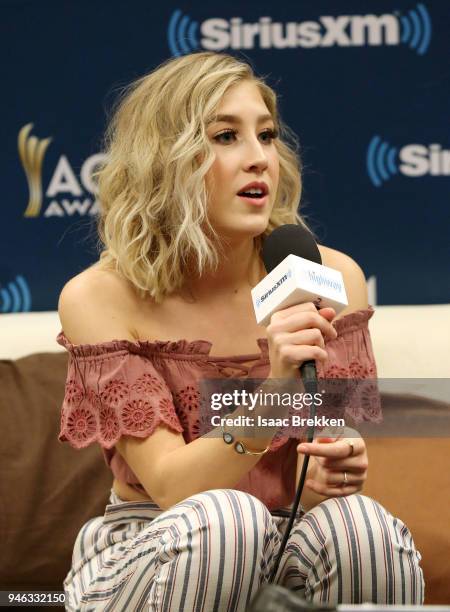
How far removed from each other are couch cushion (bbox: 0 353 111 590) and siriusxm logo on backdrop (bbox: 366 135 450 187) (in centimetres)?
94

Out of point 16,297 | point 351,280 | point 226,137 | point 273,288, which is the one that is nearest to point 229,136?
point 226,137

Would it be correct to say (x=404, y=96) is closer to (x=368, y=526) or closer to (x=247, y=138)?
(x=247, y=138)

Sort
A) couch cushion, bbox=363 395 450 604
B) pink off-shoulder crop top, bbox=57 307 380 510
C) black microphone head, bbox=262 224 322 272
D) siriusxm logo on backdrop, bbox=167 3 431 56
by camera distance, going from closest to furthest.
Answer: black microphone head, bbox=262 224 322 272, pink off-shoulder crop top, bbox=57 307 380 510, couch cushion, bbox=363 395 450 604, siriusxm logo on backdrop, bbox=167 3 431 56

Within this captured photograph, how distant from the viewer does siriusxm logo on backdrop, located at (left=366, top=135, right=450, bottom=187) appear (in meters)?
2.79

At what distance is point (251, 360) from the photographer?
5.89ft

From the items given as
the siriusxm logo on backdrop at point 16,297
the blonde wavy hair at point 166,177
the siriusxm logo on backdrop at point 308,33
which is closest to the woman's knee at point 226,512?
the blonde wavy hair at point 166,177

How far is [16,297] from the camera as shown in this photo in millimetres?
2857

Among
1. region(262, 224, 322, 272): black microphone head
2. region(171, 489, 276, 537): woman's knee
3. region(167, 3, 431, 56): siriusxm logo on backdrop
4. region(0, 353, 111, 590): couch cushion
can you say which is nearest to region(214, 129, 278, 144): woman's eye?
region(262, 224, 322, 272): black microphone head

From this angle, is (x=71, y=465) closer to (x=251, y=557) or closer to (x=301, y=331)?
(x=251, y=557)

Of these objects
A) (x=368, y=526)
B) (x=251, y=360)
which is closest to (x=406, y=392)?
(x=251, y=360)

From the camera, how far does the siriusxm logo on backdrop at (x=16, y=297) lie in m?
2.85

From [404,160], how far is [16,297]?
1.05m

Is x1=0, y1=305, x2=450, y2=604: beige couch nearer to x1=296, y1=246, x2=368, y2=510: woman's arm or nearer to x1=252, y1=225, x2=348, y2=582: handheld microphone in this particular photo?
x1=296, y1=246, x2=368, y2=510: woman's arm

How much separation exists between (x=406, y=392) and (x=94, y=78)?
1.40 meters
